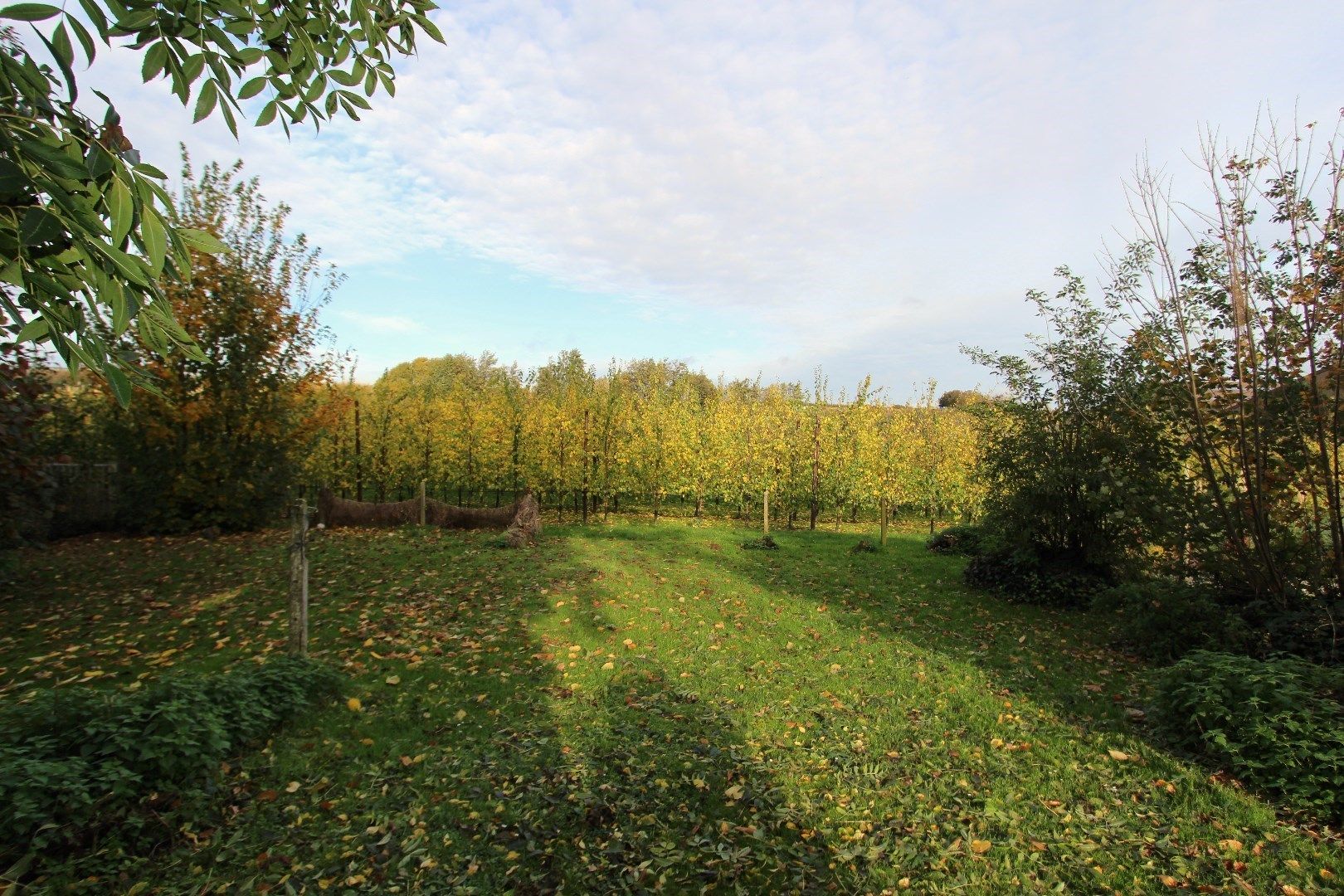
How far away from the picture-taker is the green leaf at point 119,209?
1.30m

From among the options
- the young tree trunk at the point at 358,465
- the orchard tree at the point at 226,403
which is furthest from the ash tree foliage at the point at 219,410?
the young tree trunk at the point at 358,465

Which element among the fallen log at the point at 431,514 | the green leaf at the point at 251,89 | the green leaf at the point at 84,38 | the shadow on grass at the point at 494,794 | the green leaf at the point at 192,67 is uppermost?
the green leaf at the point at 251,89

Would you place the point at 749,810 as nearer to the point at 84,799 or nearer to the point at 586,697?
the point at 586,697

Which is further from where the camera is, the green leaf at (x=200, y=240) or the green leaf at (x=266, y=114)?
the green leaf at (x=266, y=114)

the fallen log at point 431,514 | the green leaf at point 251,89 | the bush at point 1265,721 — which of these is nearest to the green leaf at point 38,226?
the green leaf at point 251,89

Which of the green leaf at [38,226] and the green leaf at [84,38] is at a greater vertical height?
the green leaf at [84,38]

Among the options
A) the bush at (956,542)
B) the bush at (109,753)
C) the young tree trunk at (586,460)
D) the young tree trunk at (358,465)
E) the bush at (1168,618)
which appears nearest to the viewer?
the bush at (109,753)

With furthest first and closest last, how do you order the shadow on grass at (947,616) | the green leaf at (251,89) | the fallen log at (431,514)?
the fallen log at (431,514)
the shadow on grass at (947,616)
the green leaf at (251,89)

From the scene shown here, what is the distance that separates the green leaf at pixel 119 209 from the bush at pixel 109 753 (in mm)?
3064

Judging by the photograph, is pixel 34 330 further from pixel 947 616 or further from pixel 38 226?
pixel 947 616

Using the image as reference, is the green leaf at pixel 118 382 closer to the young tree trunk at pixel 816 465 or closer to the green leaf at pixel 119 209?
the green leaf at pixel 119 209

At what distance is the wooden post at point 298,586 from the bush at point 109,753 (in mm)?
872

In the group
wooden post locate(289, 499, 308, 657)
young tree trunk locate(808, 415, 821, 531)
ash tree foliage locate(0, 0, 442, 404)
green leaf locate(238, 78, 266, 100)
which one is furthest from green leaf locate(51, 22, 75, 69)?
young tree trunk locate(808, 415, 821, 531)

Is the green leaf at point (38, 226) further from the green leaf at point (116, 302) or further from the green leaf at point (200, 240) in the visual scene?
the green leaf at point (200, 240)
